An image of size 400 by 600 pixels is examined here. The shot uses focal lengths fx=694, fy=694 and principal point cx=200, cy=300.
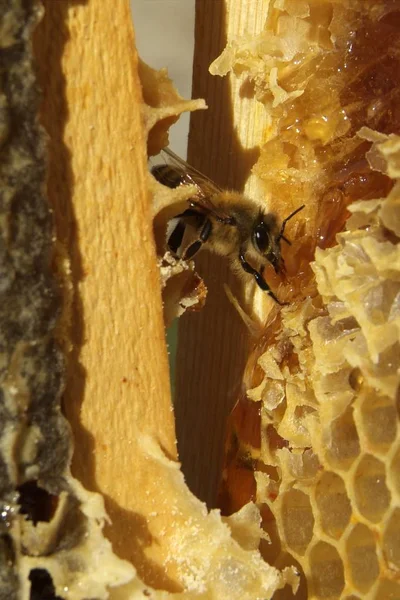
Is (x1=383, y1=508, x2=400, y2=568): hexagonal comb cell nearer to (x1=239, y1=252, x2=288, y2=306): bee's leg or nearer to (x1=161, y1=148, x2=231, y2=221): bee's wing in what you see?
(x1=239, y1=252, x2=288, y2=306): bee's leg

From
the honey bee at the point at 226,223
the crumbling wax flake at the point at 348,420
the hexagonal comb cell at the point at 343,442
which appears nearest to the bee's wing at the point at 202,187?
the honey bee at the point at 226,223

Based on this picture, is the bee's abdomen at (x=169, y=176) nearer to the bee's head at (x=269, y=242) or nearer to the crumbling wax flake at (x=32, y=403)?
the bee's head at (x=269, y=242)

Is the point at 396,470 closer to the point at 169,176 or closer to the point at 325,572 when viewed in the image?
the point at 325,572

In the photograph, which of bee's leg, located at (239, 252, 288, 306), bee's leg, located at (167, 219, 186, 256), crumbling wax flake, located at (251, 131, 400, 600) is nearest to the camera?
crumbling wax flake, located at (251, 131, 400, 600)

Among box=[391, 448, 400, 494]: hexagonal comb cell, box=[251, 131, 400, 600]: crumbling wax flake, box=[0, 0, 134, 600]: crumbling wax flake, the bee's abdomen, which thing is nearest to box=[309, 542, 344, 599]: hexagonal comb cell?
box=[251, 131, 400, 600]: crumbling wax flake

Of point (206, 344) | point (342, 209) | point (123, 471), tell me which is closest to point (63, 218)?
point (123, 471)

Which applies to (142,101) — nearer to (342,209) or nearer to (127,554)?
(342,209)
